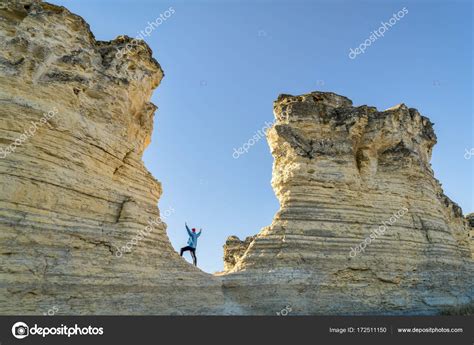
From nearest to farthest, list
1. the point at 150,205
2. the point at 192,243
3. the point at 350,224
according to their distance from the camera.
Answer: the point at 150,205
the point at 350,224
the point at 192,243

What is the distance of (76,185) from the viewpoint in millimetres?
11258

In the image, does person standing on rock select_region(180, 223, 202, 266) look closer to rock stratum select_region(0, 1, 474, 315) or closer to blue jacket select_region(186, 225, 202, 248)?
blue jacket select_region(186, 225, 202, 248)

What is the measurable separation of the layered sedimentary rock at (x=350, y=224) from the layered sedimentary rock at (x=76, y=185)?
266cm

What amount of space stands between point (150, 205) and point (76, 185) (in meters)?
2.85

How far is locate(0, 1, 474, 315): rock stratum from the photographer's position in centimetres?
1033

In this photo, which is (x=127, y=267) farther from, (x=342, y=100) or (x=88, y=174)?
(x=342, y=100)

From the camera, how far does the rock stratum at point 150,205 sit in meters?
10.3

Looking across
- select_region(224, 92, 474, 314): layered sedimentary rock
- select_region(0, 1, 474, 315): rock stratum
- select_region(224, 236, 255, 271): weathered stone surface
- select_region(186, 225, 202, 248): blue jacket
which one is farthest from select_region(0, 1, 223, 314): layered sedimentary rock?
select_region(224, 236, 255, 271): weathered stone surface

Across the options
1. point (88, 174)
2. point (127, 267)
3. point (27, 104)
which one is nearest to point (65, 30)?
point (27, 104)

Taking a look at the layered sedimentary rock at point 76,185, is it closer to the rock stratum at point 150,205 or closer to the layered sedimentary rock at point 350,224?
the rock stratum at point 150,205

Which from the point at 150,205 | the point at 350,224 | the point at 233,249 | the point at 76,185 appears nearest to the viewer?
the point at 76,185

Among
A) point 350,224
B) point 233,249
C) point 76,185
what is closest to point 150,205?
point 76,185

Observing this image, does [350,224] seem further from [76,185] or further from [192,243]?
[76,185]
